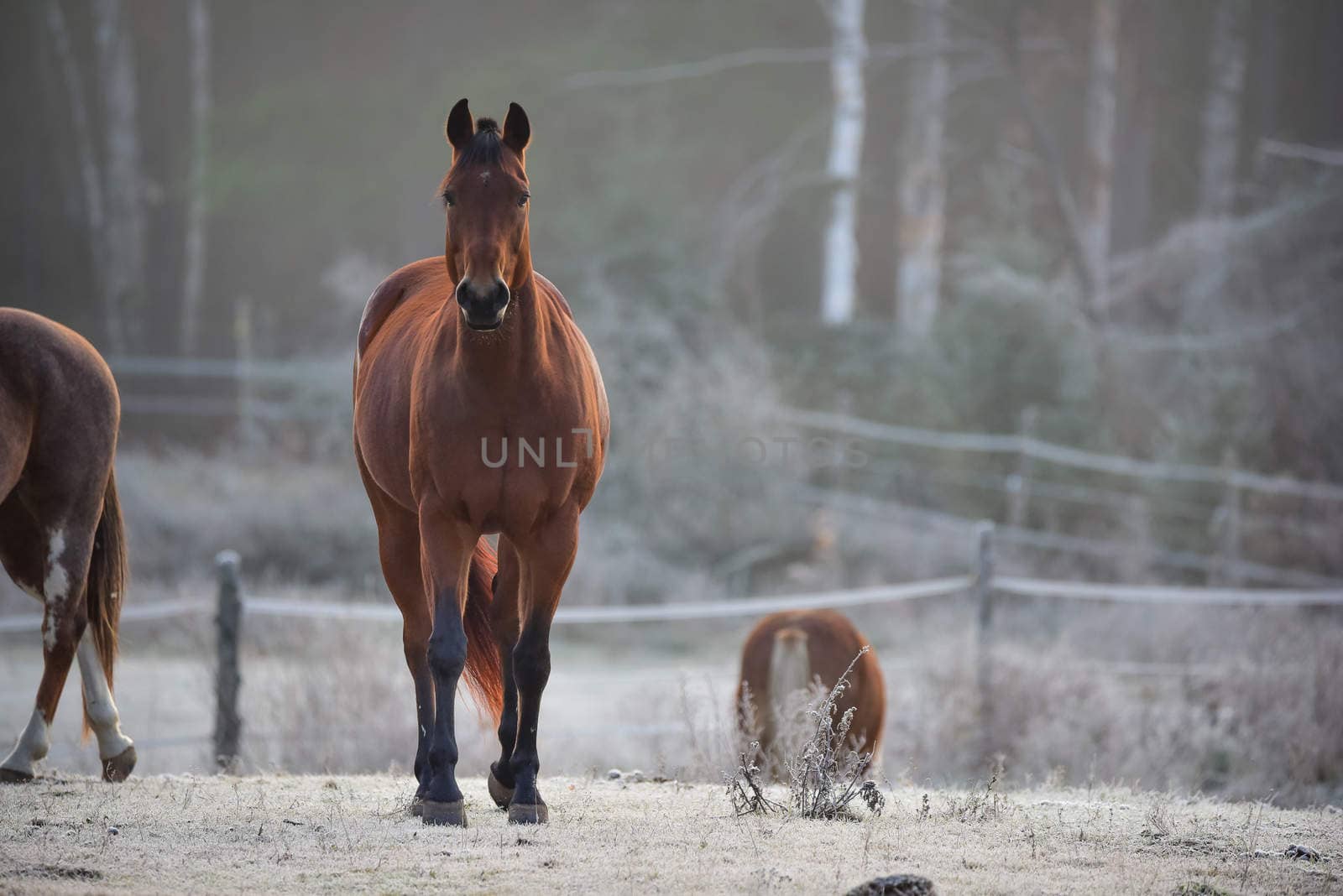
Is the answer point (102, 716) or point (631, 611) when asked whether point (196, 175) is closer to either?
point (631, 611)

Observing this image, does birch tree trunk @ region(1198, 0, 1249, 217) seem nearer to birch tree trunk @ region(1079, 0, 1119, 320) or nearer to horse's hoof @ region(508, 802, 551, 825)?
birch tree trunk @ region(1079, 0, 1119, 320)

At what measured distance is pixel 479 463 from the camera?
12.2ft

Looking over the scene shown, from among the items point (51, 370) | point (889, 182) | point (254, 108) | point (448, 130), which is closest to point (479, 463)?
point (448, 130)

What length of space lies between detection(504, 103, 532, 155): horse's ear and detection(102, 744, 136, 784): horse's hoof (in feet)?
8.53

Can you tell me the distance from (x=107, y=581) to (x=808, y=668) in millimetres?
3104

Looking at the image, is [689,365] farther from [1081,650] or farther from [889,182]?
[889,182]

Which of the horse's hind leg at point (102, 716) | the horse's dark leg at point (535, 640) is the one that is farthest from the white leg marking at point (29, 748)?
the horse's dark leg at point (535, 640)

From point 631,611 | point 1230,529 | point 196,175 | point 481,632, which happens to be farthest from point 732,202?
point 481,632

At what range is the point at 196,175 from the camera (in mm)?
21781

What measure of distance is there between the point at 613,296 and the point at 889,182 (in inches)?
364

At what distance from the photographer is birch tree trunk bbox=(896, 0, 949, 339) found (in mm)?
19656

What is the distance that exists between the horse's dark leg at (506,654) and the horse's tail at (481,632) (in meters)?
0.27

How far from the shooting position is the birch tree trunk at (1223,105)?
65.8 feet

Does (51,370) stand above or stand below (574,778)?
above
